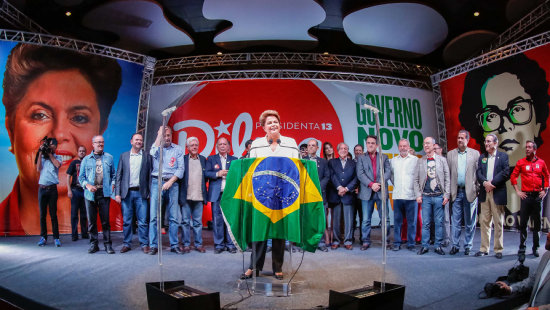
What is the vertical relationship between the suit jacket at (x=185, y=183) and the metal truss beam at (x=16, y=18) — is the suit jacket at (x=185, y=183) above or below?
below

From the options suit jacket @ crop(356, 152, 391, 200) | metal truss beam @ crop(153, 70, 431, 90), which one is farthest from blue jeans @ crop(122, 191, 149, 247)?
metal truss beam @ crop(153, 70, 431, 90)

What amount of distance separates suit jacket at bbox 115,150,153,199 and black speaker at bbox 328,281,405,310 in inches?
132

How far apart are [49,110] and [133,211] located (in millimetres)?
3340

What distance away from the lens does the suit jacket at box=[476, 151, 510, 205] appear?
15.5ft

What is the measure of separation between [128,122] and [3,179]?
2.42 metres

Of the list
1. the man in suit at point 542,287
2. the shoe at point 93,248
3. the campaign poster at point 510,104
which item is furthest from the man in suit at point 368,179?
the shoe at point 93,248

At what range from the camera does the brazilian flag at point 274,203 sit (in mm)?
3043

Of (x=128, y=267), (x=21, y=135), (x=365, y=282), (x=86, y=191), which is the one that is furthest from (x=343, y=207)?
(x=21, y=135)

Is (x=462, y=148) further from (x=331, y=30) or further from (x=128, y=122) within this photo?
(x=128, y=122)

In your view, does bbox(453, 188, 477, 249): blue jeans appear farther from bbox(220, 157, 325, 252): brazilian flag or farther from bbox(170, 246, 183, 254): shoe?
bbox(170, 246, 183, 254): shoe

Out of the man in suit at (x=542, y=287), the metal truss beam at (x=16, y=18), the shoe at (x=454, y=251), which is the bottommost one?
the shoe at (x=454, y=251)

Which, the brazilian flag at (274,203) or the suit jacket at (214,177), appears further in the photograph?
the suit jacket at (214,177)

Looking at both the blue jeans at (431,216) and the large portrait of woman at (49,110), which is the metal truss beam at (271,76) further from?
the blue jeans at (431,216)

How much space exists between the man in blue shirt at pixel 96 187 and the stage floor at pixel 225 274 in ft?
0.95
